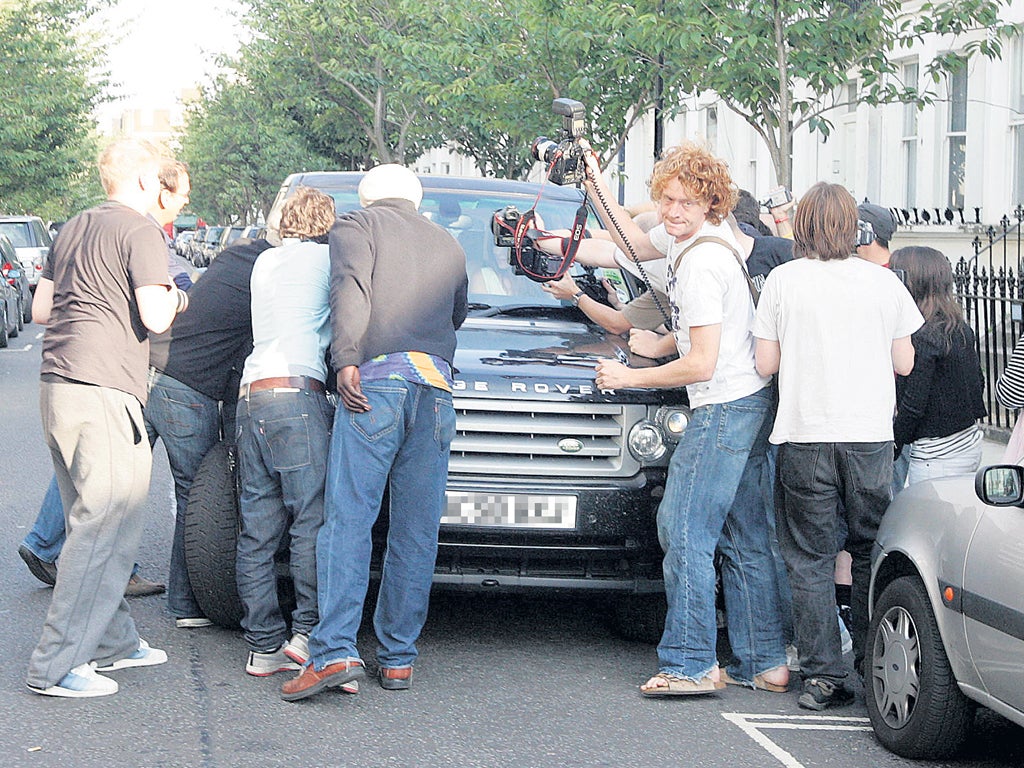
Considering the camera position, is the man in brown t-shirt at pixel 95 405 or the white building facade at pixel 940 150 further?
the white building facade at pixel 940 150

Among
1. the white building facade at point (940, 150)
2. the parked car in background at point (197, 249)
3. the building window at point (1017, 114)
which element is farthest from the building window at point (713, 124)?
the parked car in background at point (197, 249)

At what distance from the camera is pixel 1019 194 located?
55.9 feet

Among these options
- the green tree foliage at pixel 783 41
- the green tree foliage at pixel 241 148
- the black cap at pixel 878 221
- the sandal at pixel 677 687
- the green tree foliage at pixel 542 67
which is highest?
the green tree foliage at pixel 241 148

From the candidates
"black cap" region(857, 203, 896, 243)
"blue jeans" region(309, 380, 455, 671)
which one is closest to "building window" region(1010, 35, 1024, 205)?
"black cap" region(857, 203, 896, 243)

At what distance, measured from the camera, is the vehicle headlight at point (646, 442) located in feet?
18.4

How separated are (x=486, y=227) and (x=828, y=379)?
2.39 meters

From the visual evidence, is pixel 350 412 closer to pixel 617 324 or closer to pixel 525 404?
pixel 525 404

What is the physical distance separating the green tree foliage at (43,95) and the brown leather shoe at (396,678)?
3199 centimetres

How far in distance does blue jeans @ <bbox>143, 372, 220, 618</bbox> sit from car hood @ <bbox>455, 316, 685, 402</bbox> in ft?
3.55

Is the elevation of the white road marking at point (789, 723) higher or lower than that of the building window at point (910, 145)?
lower

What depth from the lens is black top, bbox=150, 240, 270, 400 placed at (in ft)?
19.3

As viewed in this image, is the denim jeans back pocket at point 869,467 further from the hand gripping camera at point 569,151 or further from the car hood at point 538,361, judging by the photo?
the hand gripping camera at point 569,151

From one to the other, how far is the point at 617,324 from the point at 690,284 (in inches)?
45.0

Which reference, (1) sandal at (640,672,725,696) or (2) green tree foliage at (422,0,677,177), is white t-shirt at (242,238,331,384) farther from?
(2) green tree foliage at (422,0,677,177)
